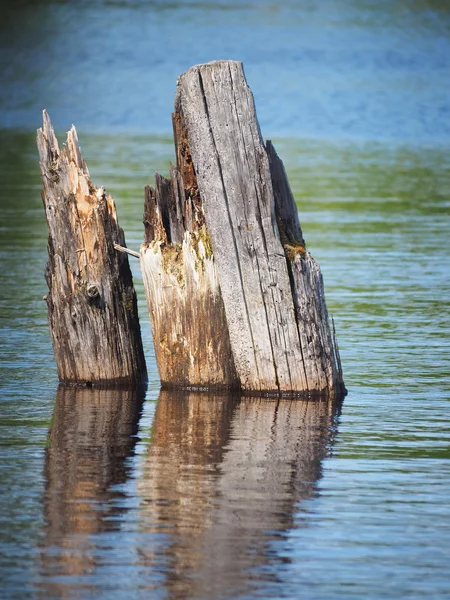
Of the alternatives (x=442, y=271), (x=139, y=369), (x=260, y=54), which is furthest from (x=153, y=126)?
(x=139, y=369)

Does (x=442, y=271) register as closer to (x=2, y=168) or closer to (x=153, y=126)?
(x=2, y=168)

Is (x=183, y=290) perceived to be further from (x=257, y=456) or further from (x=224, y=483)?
(x=224, y=483)

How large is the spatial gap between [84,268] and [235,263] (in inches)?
47.7

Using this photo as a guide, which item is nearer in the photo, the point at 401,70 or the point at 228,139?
the point at 228,139

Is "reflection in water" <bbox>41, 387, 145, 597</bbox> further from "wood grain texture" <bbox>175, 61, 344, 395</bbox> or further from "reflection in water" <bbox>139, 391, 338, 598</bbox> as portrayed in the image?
"wood grain texture" <bbox>175, 61, 344, 395</bbox>

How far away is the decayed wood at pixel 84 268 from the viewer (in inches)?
438

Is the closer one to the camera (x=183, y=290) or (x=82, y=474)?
(x=82, y=474)

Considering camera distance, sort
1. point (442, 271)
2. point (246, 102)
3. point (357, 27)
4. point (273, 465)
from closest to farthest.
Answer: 1. point (273, 465)
2. point (246, 102)
3. point (442, 271)
4. point (357, 27)

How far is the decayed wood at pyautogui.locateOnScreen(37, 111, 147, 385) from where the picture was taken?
1112cm

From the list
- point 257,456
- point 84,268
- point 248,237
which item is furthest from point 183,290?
point 257,456

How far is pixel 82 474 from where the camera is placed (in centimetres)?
853

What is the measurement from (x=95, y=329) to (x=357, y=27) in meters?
55.2

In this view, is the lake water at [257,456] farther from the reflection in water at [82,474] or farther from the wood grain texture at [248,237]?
the wood grain texture at [248,237]

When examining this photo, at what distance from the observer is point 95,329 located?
1117cm
